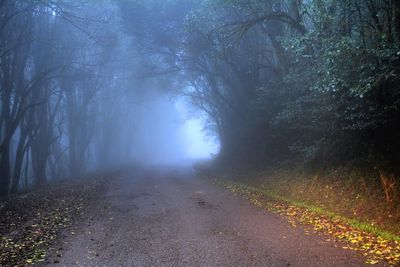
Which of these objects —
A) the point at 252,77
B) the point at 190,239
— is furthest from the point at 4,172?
the point at 252,77

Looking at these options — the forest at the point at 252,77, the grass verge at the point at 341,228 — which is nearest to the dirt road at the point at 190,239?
the grass verge at the point at 341,228

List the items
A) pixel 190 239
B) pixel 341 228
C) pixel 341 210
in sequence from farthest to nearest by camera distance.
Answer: pixel 341 210 < pixel 341 228 < pixel 190 239

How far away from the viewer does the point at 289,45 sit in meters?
15.0

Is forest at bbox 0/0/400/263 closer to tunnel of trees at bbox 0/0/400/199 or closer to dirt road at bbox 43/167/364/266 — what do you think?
tunnel of trees at bbox 0/0/400/199

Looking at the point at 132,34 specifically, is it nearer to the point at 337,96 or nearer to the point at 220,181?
the point at 220,181

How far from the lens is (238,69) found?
26.9m

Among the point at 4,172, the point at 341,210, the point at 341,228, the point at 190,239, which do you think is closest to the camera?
the point at 190,239

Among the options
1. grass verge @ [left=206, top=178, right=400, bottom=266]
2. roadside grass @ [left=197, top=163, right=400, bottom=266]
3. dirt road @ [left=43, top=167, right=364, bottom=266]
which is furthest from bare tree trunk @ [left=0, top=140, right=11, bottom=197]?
grass verge @ [left=206, top=178, right=400, bottom=266]

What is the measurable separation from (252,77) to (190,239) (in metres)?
18.6

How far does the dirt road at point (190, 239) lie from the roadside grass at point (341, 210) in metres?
0.55

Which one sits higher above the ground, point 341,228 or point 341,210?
point 341,210

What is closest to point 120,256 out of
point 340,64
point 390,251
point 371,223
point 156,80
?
point 390,251

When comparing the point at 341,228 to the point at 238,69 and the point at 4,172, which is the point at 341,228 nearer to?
the point at 4,172

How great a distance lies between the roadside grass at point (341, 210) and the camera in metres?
8.84
